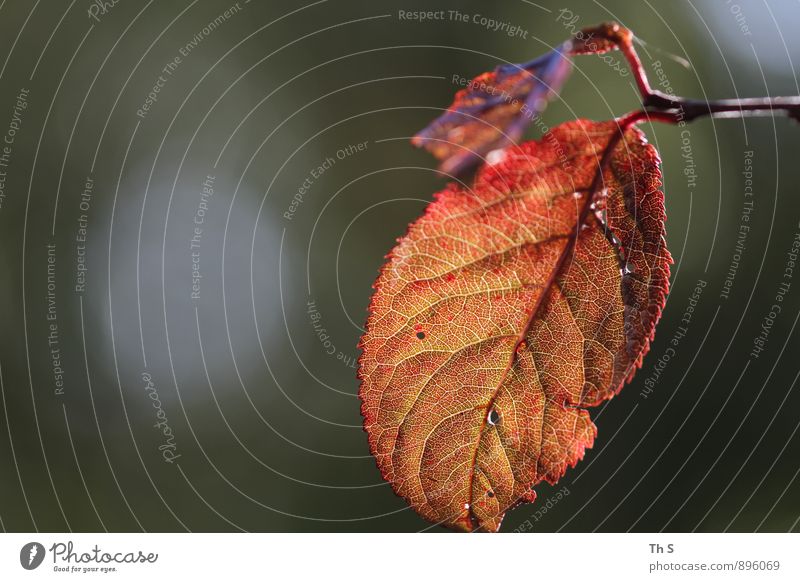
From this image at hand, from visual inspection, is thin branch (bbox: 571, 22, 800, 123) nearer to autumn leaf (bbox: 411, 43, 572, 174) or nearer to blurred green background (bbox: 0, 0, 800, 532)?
autumn leaf (bbox: 411, 43, 572, 174)

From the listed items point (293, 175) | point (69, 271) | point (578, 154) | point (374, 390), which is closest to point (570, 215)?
point (578, 154)

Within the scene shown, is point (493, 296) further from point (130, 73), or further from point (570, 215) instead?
point (130, 73)

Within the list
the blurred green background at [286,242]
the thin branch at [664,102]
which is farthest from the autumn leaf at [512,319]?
the blurred green background at [286,242]

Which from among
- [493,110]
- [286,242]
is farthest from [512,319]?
[286,242]

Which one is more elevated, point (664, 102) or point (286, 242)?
point (286, 242)

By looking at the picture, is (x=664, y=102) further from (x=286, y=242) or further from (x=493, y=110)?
(x=286, y=242)
